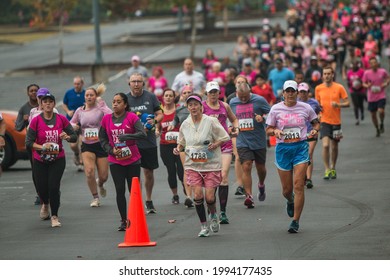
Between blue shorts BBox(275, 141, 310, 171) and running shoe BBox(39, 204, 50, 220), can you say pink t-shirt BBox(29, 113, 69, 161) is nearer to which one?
running shoe BBox(39, 204, 50, 220)

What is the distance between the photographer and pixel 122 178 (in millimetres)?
15906

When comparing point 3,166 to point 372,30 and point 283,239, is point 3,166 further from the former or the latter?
point 372,30

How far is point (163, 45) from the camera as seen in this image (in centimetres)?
6372

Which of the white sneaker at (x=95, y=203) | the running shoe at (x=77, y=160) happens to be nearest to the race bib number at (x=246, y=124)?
the white sneaker at (x=95, y=203)

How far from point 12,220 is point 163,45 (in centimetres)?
4664

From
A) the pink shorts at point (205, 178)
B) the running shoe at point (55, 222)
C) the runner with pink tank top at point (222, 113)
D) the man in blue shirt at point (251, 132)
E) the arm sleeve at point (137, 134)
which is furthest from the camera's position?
the man in blue shirt at point (251, 132)

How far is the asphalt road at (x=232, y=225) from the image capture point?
13602mm

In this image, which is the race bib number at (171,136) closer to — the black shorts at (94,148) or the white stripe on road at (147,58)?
the black shorts at (94,148)

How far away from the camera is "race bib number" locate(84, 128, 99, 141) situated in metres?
18.4

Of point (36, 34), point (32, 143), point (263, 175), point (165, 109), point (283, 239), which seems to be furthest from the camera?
point (36, 34)

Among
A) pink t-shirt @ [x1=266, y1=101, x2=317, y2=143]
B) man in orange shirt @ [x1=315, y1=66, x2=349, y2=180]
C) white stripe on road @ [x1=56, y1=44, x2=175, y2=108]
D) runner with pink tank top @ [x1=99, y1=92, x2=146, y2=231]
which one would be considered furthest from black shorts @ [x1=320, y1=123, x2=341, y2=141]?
white stripe on road @ [x1=56, y1=44, x2=175, y2=108]

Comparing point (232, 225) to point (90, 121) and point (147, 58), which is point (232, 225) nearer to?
point (90, 121)

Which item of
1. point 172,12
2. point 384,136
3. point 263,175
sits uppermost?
point 263,175
